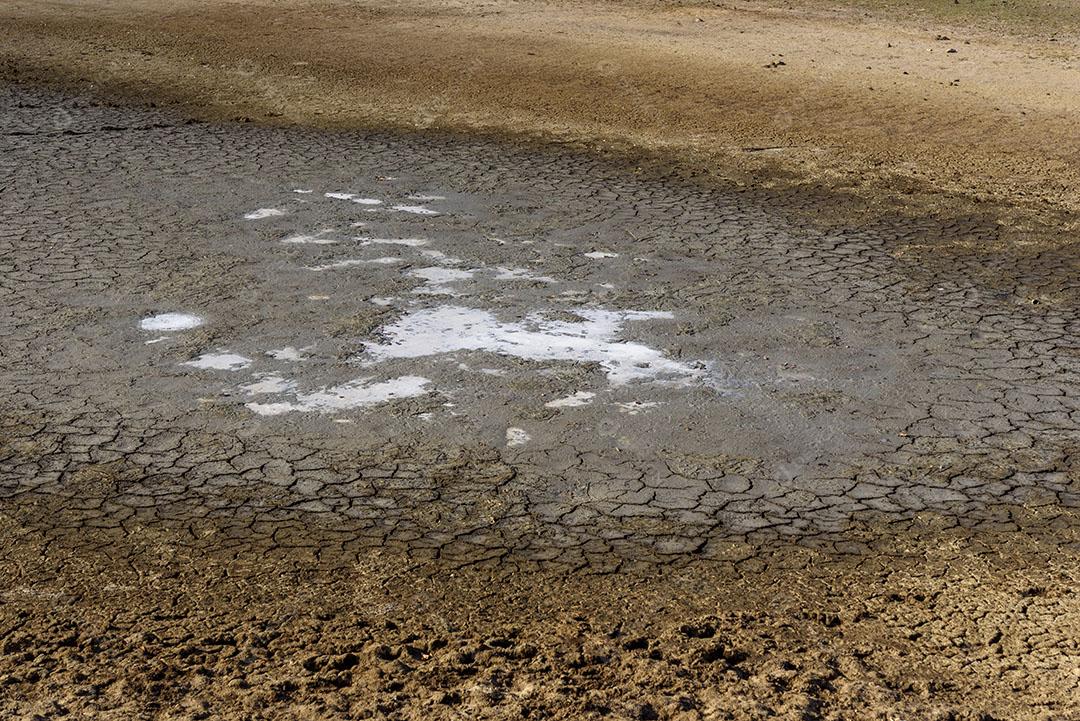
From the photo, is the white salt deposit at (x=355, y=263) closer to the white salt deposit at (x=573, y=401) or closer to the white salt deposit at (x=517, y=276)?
the white salt deposit at (x=517, y=276)

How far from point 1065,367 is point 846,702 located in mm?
2918

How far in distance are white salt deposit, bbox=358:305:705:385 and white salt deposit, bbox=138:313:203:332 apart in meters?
0.87

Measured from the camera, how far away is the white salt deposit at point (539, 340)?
584 centimetres

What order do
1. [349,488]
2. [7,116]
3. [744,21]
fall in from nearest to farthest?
1. [349,488]
2. [7,116]
3. [744,21]

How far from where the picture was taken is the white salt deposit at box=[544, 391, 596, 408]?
543cm

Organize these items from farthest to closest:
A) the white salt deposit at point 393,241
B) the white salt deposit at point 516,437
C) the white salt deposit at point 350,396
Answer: the white salt deposit at point 393,241 → the white salt deposit at point 350,396 → the white salt deposit at point 516,437

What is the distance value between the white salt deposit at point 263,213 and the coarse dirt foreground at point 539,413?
0.03 metres

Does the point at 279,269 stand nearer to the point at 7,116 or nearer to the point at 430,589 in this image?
the point at 430,589

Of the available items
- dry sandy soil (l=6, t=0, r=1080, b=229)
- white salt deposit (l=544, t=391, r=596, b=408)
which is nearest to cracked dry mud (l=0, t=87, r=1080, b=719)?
white salt deposit (l=544, t=391, r=596, b=408)

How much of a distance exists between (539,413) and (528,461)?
0.43m

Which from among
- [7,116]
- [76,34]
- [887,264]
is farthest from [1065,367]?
[76,34]

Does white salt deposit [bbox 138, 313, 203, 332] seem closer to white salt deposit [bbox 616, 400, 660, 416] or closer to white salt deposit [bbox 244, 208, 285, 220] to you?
white salt deposit [bbox 244, 208, 285, 220]

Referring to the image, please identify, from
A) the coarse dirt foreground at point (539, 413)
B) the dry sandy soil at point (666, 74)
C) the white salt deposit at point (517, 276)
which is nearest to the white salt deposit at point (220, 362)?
the coarse dirt foreground at point (539, 413)

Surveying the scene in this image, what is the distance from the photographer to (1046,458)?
16.5ft
